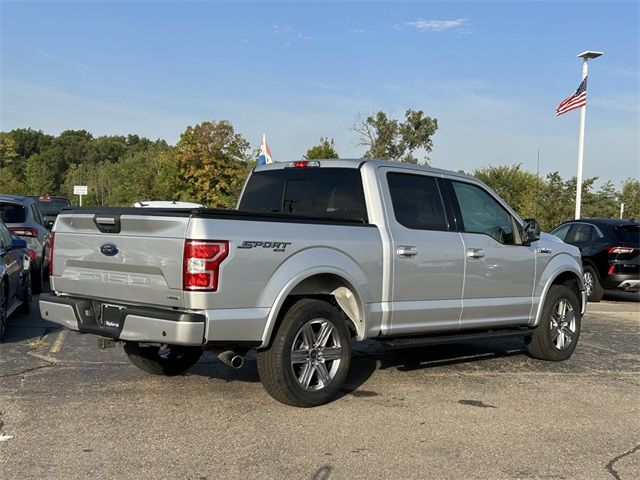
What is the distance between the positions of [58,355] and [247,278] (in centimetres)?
328

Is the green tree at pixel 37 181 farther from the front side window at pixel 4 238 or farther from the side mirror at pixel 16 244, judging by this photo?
the side mirror at pixel 16 244

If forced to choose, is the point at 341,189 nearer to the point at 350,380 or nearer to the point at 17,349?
the point at 350,380

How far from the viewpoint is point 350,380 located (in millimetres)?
6273

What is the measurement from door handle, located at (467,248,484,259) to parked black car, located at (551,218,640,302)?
7.68 m

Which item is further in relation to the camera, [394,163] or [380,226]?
[394,163]

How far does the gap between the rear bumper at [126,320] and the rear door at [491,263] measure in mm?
2949

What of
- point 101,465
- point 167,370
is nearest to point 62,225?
point 167,370

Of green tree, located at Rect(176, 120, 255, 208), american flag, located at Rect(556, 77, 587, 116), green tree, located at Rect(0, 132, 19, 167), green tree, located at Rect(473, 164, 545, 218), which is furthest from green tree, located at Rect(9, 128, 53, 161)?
american flag, located at Rect(556, 77, 587, 116)

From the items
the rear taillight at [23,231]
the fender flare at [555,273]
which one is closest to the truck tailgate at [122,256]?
the fender flare at [555,273]

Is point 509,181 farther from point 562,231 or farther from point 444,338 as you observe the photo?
point 444,338

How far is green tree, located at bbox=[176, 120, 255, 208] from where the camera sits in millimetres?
43094

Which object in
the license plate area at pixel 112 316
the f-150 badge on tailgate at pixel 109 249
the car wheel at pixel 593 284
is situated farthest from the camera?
the car wheel at pixel 593 284

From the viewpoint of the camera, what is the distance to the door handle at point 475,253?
21.0 ft

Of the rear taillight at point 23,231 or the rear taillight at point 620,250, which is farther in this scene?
the rear taillight at point 620,250
